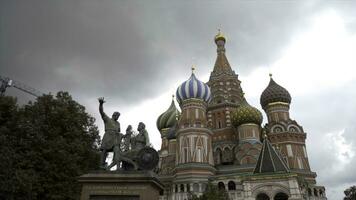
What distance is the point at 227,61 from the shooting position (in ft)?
185

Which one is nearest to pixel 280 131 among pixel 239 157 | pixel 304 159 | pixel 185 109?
pixel 304 159

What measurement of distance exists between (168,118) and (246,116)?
58.4ft

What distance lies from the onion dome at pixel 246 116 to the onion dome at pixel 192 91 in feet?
15.4

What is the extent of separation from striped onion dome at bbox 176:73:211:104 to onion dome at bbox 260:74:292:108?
8.74 meters

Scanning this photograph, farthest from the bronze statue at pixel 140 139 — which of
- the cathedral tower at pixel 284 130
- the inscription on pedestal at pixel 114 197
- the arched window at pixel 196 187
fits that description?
the cathedral tower at pixel 284 130

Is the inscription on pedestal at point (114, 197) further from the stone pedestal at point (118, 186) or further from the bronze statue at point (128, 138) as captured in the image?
the bronze statue at point (128, 138)

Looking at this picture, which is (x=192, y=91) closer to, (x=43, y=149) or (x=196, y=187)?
(x=196, y=187)

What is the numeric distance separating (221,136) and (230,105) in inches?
202

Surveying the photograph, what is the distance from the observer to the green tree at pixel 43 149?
18.7 metres

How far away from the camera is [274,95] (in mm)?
45531

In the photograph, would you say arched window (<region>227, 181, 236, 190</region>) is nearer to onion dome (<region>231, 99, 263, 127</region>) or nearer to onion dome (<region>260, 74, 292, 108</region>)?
onion dome (<region>231, 99, 263, 127</region>)

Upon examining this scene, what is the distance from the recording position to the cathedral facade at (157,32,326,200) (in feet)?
97.1

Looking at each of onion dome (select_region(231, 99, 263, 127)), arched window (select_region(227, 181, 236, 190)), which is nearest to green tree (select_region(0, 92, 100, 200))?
arched window (select_region(227, 181, 236, 190))

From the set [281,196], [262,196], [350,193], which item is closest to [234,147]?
[350,193]
